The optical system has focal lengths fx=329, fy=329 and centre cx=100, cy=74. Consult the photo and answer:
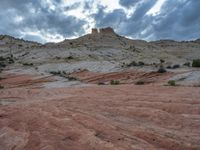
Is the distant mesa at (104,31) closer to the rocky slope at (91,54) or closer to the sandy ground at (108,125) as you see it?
the rocky slope at (91,54)

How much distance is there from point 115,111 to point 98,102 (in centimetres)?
263

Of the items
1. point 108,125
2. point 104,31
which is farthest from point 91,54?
point 108,125

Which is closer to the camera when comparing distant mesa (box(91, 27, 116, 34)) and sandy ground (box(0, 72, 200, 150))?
sandy ground (box(0, 72, 200, 150))

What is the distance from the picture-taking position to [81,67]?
46.0 meters

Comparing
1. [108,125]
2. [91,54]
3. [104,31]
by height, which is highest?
[104,31]

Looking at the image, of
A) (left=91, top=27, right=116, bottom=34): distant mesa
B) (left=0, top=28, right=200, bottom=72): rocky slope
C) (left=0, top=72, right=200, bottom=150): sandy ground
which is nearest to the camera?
(left=0, top=72, right=200, bottom=150): sandy ground

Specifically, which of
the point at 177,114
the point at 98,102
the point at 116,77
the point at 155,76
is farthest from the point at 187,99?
the point at 116,77

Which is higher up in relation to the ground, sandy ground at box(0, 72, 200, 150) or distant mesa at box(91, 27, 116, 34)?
distant mesa at box(91, 27, 116, 34)

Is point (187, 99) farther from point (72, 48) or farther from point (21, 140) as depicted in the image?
point (72, 48)

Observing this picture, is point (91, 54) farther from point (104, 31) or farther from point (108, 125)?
point (108, 125)

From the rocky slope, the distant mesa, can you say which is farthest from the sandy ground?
the distant mesa

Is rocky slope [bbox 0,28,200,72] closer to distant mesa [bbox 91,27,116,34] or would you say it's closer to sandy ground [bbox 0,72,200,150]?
distant mesa [bbox 91,27,116,34]

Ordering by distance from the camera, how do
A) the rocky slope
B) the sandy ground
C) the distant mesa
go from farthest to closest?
1. the distant mesa
2. the rocky slope
3. the sandy ground

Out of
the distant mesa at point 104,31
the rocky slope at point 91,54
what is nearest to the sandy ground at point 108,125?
the rocky slope at point 91,54
